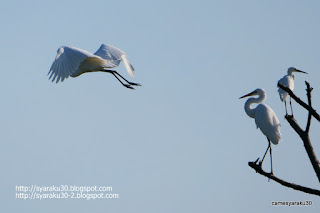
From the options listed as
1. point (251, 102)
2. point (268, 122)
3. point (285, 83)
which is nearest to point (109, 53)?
point (251, 102)

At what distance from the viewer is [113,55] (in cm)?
1600

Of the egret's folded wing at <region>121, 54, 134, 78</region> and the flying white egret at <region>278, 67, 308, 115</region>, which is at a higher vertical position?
the flying white egret at <region>278, 67, 308, 115</region>

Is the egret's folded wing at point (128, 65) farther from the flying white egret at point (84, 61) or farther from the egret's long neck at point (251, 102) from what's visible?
the egret's long neck at point (251, 102)

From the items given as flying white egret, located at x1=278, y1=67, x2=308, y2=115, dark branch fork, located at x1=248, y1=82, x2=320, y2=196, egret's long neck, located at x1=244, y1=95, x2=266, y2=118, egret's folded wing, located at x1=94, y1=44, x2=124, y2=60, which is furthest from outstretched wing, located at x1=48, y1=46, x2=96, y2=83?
flying white egret, located at x1=278, y1=67, x2=308, y2=115

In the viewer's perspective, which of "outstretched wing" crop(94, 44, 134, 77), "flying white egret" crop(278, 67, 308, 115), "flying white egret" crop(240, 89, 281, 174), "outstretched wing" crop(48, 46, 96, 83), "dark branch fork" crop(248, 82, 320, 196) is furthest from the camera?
"flying white egret" crop(278, 67, 308, 115)

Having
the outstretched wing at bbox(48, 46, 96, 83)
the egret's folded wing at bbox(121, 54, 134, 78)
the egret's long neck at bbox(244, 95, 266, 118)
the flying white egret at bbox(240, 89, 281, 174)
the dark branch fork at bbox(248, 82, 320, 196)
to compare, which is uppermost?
the egret's folded wing at bbox(121, 54, 134, 78)

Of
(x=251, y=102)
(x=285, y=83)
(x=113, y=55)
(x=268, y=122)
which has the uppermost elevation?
(x=285, y=83)

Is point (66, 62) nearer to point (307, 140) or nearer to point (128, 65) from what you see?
point (128, 65)

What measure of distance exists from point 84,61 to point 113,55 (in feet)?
2.41

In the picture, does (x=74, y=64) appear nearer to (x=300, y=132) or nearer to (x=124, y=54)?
(x=124, y=54)

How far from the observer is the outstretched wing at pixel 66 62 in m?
14.5

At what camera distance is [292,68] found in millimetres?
23984

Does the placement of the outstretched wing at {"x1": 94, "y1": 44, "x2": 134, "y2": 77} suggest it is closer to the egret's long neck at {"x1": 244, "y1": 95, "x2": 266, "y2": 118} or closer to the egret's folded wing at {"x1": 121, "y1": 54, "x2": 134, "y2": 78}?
the egret's folded wing at {"x1": 121, "y1": 54, "x2": 134, "y2": 78}

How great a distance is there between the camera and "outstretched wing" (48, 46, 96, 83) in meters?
14.5
